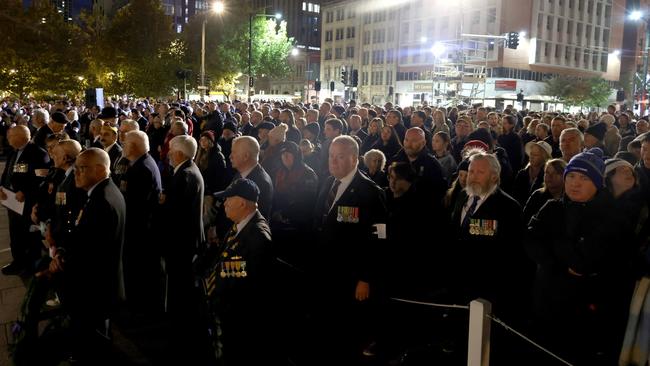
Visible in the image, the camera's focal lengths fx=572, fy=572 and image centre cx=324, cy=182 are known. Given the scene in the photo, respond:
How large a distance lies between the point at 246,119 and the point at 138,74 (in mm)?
25671

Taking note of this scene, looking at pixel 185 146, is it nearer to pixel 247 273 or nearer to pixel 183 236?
pixel 183 236

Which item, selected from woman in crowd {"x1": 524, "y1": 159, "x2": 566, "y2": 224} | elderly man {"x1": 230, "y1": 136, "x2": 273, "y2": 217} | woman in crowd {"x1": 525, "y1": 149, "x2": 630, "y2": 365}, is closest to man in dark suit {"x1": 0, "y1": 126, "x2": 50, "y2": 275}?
elderly man {"x1": 230, "y1": 136, "x2": 273, "y2": 217}

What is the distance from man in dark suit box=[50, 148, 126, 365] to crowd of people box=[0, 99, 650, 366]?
0.01 m

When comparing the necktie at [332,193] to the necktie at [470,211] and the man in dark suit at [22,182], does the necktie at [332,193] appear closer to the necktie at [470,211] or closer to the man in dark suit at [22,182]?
the necktie at [470,211]

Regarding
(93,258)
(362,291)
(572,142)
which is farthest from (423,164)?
(93,258)

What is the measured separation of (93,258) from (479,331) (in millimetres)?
3009

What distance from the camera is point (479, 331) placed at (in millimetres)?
3482

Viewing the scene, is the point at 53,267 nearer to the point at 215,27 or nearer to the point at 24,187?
the point at 24,187

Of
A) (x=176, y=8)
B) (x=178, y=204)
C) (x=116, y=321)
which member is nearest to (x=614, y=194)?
(x=178, y=204)

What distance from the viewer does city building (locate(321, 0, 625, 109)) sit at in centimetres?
6228

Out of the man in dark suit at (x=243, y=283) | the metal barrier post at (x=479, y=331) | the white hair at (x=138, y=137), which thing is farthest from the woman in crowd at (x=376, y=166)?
the metal barrier post at (x=479, y=331)

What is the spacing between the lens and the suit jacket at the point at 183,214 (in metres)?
5.86

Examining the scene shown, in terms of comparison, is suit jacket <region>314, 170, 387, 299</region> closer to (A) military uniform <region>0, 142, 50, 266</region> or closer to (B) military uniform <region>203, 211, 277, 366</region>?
(B) military uniform <region>203, 211, 277, 366</region>

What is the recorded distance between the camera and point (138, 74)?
38031 mm
